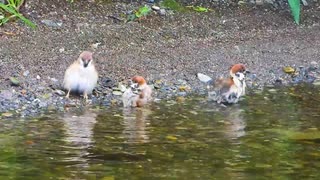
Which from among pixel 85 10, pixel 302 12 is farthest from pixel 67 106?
pixel 302 12

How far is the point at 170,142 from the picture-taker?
628 centimetres

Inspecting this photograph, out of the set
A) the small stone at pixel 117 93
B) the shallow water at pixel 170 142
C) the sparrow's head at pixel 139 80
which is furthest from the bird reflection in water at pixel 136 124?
the small stone at pixel 117 93

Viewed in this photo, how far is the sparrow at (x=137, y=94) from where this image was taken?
7891mm

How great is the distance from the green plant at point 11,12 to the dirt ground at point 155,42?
10 centimetres

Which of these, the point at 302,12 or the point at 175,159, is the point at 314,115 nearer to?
the point at 175,159

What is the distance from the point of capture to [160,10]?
443 inches

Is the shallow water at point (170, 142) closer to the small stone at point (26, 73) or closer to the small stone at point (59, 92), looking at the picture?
the small stone at point (59, 92)

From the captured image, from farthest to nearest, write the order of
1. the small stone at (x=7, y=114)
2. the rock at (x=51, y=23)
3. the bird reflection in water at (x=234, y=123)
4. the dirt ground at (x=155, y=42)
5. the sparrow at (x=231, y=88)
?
the rock at (x=51, y=23) < the dirt ground at (x=155, y=42) < the sparrow at (x=231, y=88) < the small stone at (x=7, y=114) < the bird reflection in water at (x=234, y=123)

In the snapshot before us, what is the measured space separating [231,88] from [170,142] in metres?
2.02

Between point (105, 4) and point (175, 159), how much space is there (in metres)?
5.70

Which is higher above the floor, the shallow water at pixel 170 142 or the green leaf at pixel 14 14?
the green leaf at pixel 14 14

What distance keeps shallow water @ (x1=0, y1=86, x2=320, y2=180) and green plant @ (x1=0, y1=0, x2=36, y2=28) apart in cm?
252

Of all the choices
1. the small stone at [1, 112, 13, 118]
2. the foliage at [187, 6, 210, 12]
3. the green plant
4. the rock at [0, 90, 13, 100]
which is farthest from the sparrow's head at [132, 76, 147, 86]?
the foliage at [187, 6, 210, 12]

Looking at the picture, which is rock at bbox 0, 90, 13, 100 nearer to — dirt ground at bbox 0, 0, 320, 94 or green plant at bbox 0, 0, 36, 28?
dirt ground at bbox 0, 0, 320, 94
